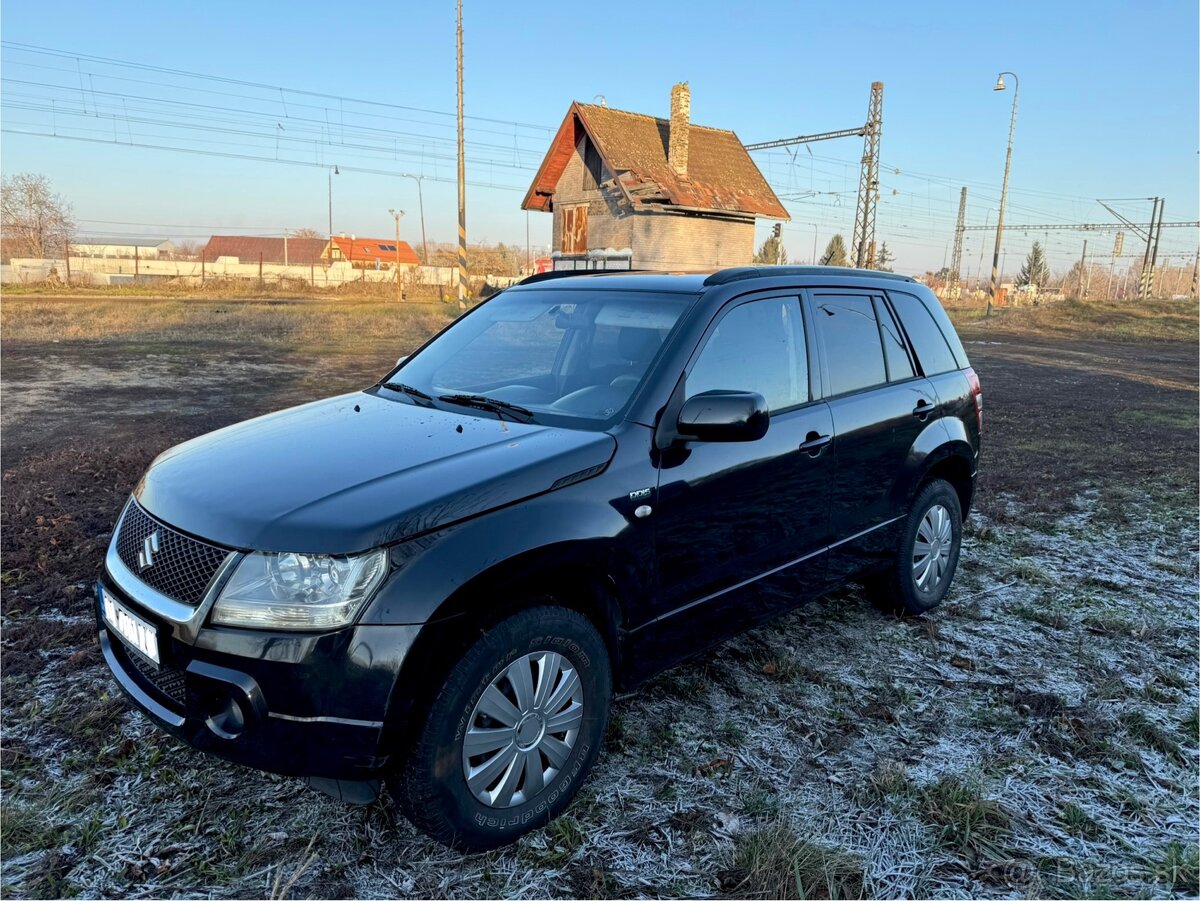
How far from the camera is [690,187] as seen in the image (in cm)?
2938

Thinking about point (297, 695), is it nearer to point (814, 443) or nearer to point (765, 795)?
point (765, 795)

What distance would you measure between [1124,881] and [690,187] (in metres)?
29.1

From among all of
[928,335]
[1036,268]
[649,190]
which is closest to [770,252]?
[1036,268]

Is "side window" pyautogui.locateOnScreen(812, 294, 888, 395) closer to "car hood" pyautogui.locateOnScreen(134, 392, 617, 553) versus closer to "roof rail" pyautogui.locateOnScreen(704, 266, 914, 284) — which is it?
"roof rail" pyautogui.locateOnScreen(704, 266, 914, 284)

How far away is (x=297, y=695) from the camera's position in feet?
7.25

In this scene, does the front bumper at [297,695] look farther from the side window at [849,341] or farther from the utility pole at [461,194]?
the utility pole at [461,194]

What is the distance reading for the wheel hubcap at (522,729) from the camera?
8.06ft

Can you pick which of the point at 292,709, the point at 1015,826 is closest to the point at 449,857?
the point at 292,709

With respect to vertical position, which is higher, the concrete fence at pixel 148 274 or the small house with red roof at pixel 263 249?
the small house with red roof at pixel 263 249

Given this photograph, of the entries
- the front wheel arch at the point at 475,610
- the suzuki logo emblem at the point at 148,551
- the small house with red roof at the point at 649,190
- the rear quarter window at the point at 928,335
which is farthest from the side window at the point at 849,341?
the small house with red roof at the point at 649,190

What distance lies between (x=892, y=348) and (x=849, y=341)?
0.46m

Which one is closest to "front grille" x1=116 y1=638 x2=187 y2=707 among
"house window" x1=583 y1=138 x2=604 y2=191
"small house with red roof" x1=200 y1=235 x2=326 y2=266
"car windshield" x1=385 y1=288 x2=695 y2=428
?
"car windshield" x1=385 y1=288 x2=695 y2=428

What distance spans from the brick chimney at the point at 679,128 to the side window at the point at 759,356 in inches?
1102

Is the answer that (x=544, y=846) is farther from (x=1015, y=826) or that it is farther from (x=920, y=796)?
(x=1015, y=826)
